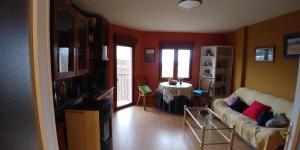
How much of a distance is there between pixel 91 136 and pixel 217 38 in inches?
177

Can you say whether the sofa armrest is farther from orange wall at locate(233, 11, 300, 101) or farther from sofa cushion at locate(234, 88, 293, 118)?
orange wall at locate(233, 11, 300, 101)

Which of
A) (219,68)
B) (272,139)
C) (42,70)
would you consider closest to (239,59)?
(219,68)

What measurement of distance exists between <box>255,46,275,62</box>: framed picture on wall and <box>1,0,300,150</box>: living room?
0.02 metres

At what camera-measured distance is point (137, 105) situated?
466cm

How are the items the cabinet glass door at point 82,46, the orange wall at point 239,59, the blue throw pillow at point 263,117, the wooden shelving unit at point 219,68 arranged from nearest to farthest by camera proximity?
the cabinet glass door at point 82,46 → the blue throw pillow at point 263,117 → the orange wall at point 239,59 → the wooden shelving unit at point 219,68

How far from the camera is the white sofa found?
2069 millimetres

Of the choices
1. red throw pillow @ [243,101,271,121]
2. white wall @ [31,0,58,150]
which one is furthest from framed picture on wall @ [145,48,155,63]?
white wall @ [31,0,58,150]

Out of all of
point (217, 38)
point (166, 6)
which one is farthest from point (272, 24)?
point (166, 6)

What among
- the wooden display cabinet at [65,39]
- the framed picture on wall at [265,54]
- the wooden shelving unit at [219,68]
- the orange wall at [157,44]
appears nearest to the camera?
the wooden display cabinet at [65,39]

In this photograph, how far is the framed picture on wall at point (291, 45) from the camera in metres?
2.59

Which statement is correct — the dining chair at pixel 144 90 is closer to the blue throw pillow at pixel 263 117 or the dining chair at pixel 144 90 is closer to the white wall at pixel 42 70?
the blue throw pillow at pixel 263 117

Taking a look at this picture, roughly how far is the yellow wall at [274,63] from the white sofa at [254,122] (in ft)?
0.80

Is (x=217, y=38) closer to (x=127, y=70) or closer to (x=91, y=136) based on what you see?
(x=127, y=70)

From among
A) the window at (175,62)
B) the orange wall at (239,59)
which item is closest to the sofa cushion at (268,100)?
the orange wall at (239,59)
